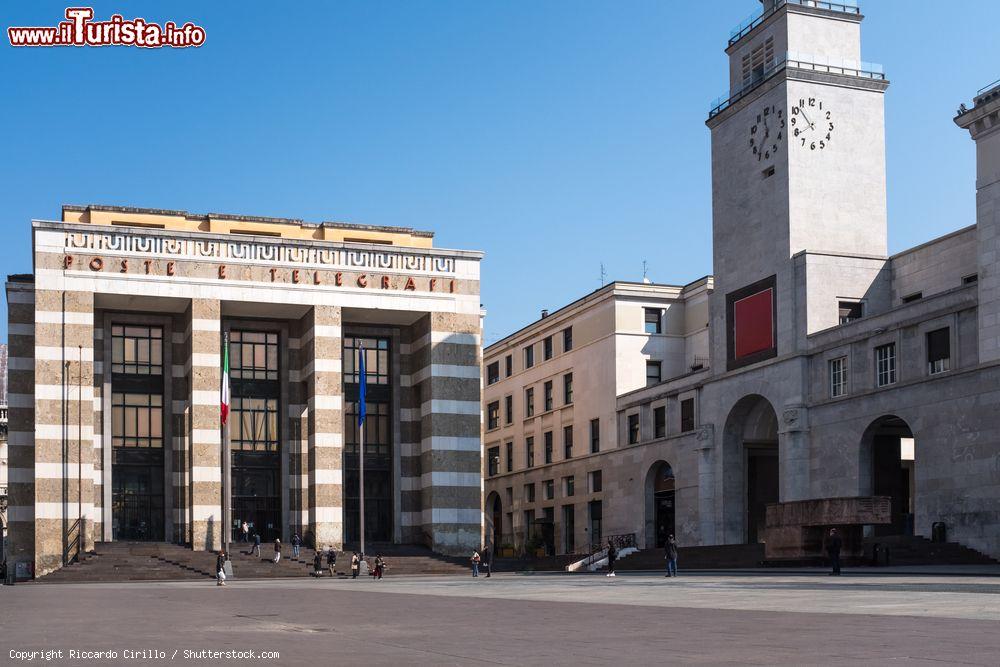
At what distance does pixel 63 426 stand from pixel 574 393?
34979 millimetres

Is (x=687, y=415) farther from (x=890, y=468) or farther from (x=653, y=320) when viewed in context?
(x=890, y=468)

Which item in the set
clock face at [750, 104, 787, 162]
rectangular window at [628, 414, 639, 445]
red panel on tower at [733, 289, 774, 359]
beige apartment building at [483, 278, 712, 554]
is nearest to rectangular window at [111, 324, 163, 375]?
beige apartment building at [483, 278, 712, 554]

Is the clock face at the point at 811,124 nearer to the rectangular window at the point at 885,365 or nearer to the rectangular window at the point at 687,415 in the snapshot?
the rectangular window at the point at 885,365

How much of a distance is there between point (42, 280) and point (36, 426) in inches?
291

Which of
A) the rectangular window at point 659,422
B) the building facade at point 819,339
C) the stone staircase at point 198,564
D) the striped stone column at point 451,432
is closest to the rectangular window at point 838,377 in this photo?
the building facade at point 819,339

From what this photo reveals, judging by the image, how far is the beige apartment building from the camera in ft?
266

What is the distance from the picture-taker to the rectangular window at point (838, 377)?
5812 centimetres

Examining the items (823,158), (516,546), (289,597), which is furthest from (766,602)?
(516,546)

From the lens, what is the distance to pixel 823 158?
63.7m

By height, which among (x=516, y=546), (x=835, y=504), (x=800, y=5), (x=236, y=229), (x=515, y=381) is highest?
(x=800, y=5)

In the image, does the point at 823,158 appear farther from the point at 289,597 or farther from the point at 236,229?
the point at 289,597

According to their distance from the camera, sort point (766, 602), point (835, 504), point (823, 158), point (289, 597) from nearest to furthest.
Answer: point (766, 602), point (289, 597), point (835, 504), point (823, 158)

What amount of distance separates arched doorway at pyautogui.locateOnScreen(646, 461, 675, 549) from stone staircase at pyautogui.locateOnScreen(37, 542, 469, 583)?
12.5 m

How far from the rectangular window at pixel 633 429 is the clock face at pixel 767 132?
19808 millimetres
